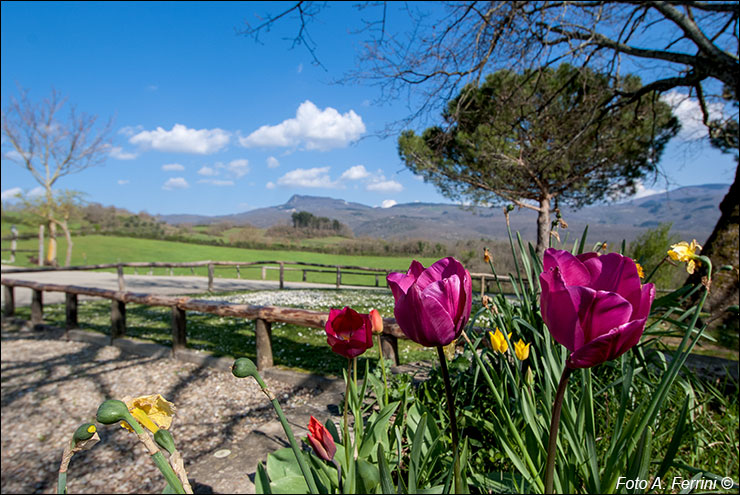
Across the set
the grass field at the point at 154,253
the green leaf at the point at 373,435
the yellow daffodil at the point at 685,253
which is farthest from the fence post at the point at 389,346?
the grass field at the point at 154,253

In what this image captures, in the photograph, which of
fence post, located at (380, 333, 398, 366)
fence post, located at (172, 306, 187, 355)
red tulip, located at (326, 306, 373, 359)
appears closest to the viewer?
red tulip, located at (326, 306, 373, 359)

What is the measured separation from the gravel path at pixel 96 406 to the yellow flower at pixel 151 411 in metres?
2.23

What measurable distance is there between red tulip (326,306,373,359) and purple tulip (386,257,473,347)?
262mm

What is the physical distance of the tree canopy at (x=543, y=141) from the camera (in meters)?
5.52

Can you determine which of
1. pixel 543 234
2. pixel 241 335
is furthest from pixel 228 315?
pixel 543 234

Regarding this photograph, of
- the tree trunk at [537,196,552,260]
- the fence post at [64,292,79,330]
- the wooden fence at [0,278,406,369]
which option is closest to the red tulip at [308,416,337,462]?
the wooden fence at [0,278,406,369]

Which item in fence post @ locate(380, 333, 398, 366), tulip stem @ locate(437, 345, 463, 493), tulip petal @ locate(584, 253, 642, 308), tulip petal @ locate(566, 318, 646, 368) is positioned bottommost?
fence post @ locate(380, 333, 398, 366)

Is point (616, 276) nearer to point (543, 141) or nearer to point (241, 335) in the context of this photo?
point (241, 335)

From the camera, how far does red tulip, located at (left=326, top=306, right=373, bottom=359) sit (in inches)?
31.0

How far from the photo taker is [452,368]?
6.15ft

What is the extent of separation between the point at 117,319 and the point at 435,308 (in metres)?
5.81

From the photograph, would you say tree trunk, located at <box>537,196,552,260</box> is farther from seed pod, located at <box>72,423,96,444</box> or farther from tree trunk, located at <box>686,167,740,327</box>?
seed pod, located at <box>72,423,96,444</box>

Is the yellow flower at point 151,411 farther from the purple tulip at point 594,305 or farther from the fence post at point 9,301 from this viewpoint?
the fence post at point 9,301

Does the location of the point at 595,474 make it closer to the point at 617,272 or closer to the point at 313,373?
the point at 617,272
